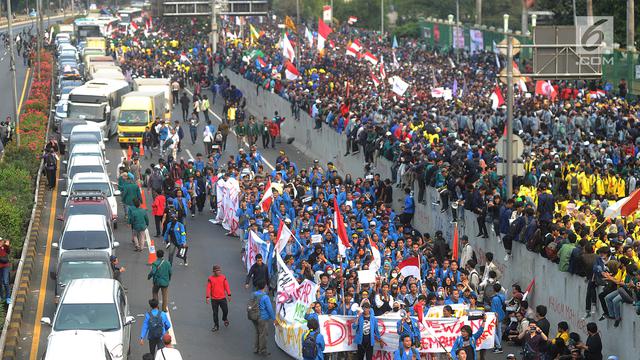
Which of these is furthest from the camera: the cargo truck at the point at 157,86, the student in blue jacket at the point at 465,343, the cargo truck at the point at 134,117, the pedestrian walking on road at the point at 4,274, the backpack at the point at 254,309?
the cargo truck at the point at 157,86

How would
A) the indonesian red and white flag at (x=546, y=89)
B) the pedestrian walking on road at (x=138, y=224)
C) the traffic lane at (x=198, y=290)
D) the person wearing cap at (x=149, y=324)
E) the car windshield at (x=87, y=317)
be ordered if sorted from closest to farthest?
the car windshield at (x=87, y=317) < the person wearing cap at (x=149, y=324) < the traffic lane at (x=198, y=290) < the pedestrian walking on road at (x=138, y=224) < the indonesian red and white flag at (x=546, y=89)

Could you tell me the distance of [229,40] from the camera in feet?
282

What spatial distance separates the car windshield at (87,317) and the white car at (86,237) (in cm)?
556

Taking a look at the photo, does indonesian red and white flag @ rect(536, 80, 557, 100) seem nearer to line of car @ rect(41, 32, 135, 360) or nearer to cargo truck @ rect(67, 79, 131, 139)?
cargo truck @ rect(67, 79, 131, 139)

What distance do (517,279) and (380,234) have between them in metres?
3.01

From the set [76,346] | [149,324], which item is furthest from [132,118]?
[76,346]

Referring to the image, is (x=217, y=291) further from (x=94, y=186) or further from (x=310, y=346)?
(x=94, y=186)

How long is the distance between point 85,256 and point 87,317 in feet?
14.0

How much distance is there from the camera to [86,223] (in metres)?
29.5

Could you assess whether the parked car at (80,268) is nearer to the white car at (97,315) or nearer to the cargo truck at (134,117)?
the white car at (97,315)

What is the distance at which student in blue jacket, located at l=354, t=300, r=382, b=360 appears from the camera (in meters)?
22.7

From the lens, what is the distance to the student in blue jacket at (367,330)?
22703 mm

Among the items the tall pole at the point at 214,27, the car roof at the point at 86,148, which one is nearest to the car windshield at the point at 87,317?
the car roof at the point at 86,148

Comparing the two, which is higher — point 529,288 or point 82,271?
point 82,271
